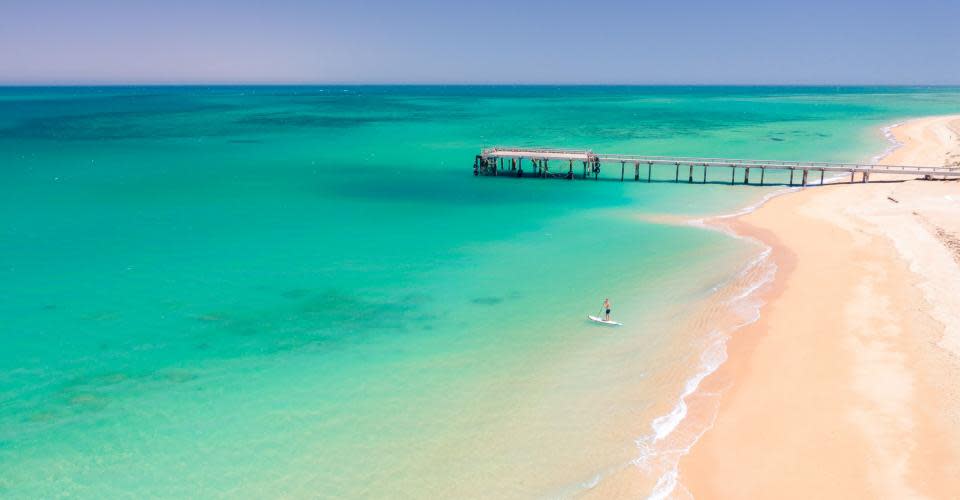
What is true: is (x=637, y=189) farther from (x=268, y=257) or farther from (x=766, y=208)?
(x=268, y=257)

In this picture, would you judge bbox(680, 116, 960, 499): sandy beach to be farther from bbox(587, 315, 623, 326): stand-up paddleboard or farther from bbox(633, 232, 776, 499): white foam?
bbox(587, 315, 623, 326): stand-up paddleboard

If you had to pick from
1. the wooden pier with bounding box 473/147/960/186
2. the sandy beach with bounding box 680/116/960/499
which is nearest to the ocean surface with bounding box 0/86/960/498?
the sandy beach with bounding box 680/116/960/499

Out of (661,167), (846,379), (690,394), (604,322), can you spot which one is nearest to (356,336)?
(604,322)

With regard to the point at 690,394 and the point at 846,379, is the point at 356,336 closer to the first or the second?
the point at 690,394

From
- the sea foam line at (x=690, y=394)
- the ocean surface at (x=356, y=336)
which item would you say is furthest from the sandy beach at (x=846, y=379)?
the ocean surface at (x=356, y=336)

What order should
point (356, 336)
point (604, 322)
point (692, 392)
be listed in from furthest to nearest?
point (604, 322) → point (356, 336) → point (692, 392)

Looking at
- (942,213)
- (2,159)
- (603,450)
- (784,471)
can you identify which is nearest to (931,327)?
(784,471)

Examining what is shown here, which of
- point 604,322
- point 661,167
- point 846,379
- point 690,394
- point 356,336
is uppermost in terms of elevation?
point 661,167

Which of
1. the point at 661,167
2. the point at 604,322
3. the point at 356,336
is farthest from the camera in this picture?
the point at 661,167
